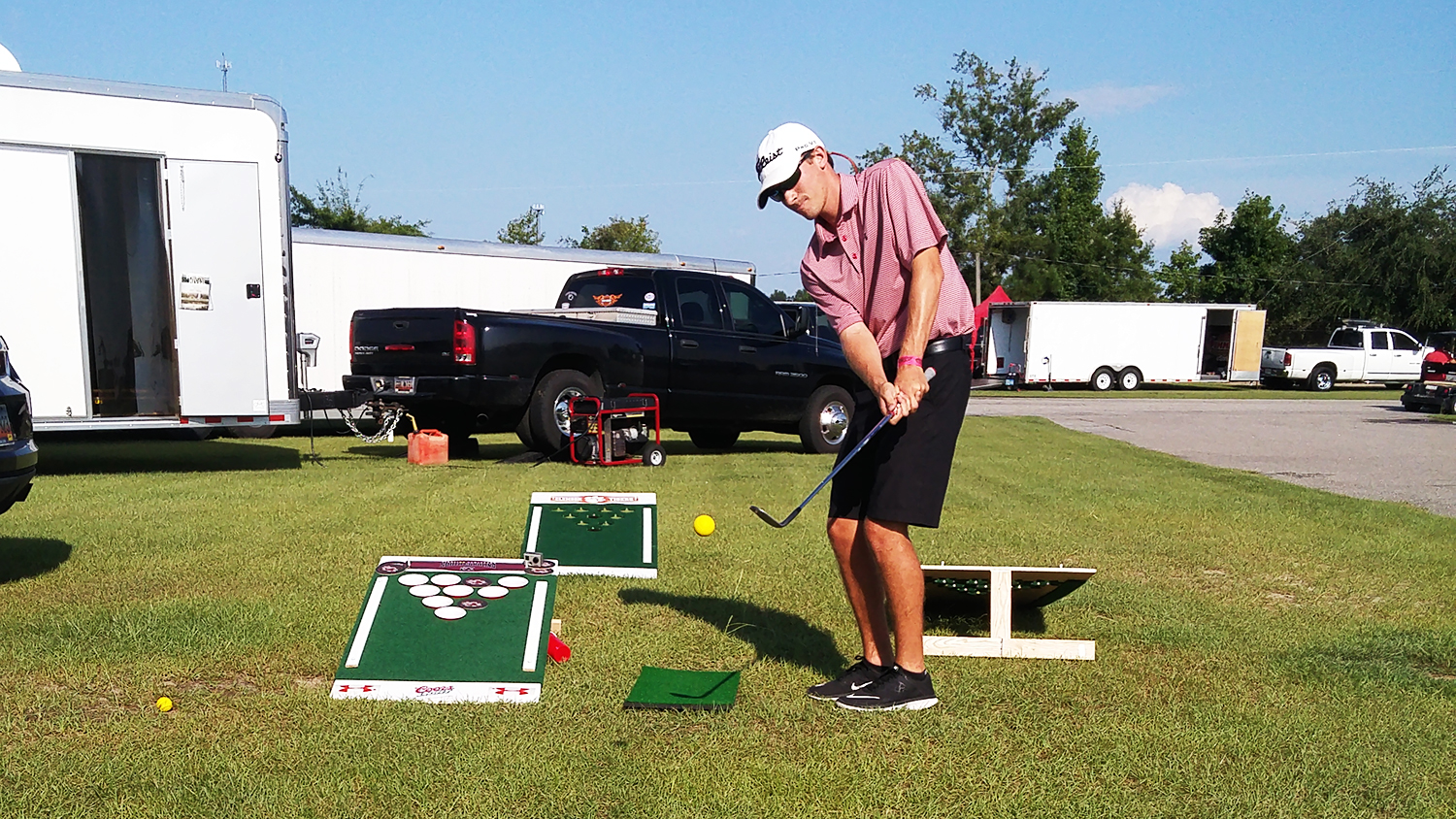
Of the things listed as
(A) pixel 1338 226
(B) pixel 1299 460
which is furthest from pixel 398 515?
(A) pixel 1338 226

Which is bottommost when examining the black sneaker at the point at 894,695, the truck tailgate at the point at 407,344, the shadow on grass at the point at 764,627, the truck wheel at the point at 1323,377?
the truck wheel at the point at 1323,377

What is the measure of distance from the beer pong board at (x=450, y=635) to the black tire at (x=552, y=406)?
654cm

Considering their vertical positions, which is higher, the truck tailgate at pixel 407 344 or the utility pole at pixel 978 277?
the utility pole at pixel 978 277

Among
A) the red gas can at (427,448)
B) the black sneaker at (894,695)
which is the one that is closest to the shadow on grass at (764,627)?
the black sneaker at (894,695)

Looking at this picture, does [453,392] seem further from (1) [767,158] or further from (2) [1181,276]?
(2) [1181,276]

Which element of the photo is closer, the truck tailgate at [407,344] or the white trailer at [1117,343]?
the truck tailgate at [407,344]

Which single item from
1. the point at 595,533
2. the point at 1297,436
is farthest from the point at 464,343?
the point at 1297,436

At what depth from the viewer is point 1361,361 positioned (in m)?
34.1

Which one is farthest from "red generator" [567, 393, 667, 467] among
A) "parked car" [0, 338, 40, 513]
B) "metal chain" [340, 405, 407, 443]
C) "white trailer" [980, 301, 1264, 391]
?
"white trailer" [980, 301, 1264, 391]

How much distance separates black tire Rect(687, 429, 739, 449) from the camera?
43.0 ft

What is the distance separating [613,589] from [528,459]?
6245mm

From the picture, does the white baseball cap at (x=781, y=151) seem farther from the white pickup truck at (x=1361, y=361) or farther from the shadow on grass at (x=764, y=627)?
the white pickup truck at (x=1361, y=361)

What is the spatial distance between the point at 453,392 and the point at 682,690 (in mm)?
7224

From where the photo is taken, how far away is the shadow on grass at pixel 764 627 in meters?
4.34
